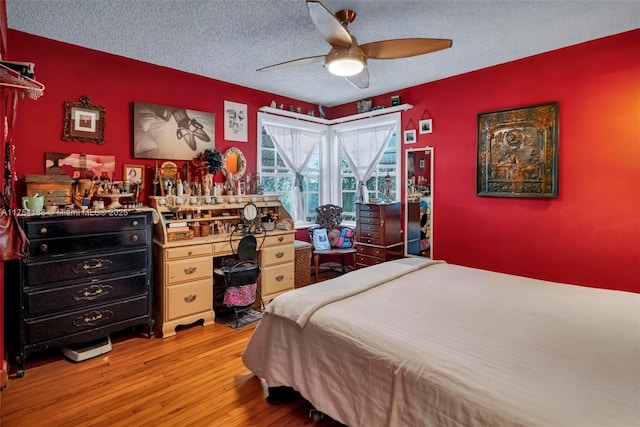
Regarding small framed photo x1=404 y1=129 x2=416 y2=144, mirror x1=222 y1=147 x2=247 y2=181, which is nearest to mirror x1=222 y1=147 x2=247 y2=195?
mirror x1=222 y1=147 x2=247 y2=181

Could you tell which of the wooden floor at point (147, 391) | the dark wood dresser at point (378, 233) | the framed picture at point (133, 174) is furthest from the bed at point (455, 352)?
the framed picture at point (133, 174)

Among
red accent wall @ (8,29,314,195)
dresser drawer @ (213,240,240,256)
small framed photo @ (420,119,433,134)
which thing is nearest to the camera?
red accent wall @ (8,29,314,195)

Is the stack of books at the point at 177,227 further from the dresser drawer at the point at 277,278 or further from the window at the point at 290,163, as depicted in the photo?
the window at the point at 290,163

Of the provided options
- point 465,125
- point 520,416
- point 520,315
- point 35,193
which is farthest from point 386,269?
point 35,193

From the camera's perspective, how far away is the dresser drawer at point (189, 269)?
10.1 ft

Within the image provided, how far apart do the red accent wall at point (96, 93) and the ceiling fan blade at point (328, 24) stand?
220 cm

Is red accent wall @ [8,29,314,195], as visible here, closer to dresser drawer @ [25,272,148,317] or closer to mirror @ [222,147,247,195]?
mirror @ [222,147,247,195]

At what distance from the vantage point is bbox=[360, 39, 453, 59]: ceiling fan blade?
7.18ft

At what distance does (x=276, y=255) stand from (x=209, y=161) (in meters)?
1.27

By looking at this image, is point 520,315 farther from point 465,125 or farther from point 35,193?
point 35,193

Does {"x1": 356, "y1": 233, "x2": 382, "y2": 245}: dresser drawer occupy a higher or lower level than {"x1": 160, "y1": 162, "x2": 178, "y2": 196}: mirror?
lower

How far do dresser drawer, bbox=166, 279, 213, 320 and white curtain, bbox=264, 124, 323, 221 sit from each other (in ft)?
6.72

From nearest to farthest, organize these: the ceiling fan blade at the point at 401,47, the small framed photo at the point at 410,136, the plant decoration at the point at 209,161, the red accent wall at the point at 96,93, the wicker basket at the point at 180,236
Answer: the ceiling fan blade at the point at 401,47 < the red accent wall at the point at 96,93 < the wicker basket at the point at 180,236 < the plant decoration at the point at 209,161 < the small framed photo at the point at 410,136

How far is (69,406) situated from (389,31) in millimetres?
3434
